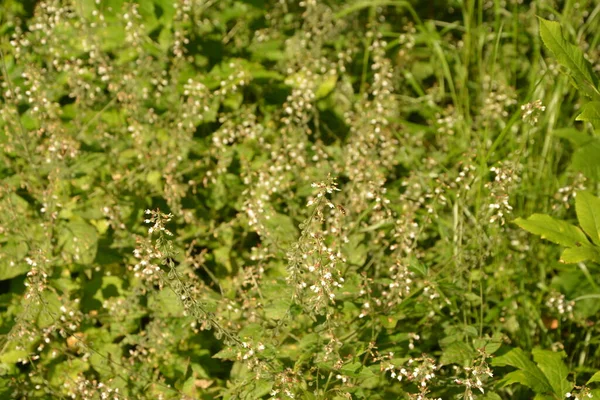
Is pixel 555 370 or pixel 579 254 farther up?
pixel 579 254

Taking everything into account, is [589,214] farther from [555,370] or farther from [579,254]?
[555,370]

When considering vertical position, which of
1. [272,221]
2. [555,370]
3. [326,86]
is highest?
[326,86]

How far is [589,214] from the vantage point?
2.58 m

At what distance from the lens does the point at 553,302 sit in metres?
3.81

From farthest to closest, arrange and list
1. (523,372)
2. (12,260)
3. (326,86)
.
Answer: (326,86) < (12,260) < (523,372)

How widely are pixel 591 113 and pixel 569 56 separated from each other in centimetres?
32

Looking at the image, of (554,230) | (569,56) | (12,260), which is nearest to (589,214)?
(554,230)

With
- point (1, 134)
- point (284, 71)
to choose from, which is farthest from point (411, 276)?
point (1, 134)

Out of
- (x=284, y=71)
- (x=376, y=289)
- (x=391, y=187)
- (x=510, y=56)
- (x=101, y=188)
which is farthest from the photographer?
(x=510, y=56)

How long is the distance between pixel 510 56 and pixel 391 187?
2039 millimetres

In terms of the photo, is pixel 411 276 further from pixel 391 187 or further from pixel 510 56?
pixel 510 56

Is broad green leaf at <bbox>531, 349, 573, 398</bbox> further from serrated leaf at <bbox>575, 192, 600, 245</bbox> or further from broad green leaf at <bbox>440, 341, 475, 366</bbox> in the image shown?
serrated leaf at <bbox>575, 192, 600, 245</bbox>

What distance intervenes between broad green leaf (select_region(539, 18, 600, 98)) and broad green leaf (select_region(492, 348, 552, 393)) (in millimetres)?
1165

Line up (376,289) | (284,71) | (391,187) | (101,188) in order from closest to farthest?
(376,289) → (101,188) → (391,187) → (284,71)
